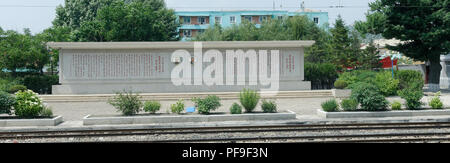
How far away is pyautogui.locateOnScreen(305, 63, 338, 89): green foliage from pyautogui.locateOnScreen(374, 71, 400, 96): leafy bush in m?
3.01

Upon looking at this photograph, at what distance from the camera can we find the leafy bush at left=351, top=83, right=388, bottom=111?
42.2 ft

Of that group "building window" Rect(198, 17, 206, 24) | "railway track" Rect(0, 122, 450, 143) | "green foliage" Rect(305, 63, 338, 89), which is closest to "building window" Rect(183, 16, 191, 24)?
"building window" Rect(198, 17, 206, 24)

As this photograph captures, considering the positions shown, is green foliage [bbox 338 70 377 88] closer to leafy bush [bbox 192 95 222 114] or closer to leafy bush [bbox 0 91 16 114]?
leafy bush [bbox 192 95 222 114]

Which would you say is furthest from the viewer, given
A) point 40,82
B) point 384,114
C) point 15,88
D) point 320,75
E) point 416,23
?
point 320,75

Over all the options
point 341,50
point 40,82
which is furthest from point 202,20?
point 40,82

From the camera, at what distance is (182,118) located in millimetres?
12156

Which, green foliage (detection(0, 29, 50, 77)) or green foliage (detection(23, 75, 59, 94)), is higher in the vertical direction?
green foliage (detection(0, 29, 50, 77))

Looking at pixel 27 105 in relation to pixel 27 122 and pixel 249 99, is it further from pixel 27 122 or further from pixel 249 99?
pixel 249 99

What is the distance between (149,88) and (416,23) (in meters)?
15.9

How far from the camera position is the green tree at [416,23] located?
2080 cm

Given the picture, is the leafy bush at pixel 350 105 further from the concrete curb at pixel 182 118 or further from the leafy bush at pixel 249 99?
the leafy bush at pixel 249 99

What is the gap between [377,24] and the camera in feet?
69.9

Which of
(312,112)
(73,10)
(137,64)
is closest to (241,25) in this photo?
(73,10)
